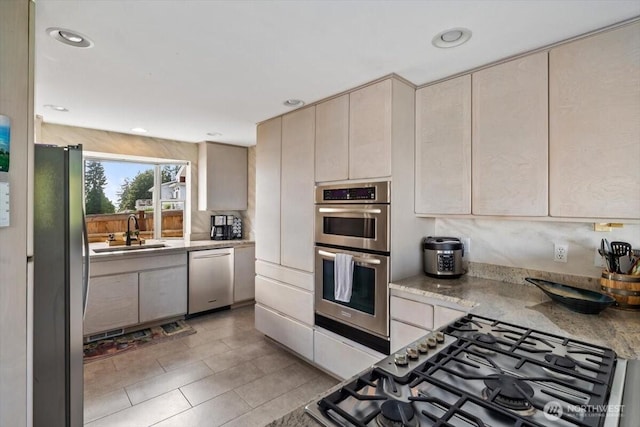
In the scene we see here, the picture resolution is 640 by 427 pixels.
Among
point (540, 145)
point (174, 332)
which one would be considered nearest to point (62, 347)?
point (174, 332)

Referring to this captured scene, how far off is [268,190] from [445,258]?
1854mm

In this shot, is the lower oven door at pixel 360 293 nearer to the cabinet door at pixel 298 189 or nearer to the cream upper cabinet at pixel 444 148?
the cabinet door at pixel 298 189

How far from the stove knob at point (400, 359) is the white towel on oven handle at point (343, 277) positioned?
1.26m

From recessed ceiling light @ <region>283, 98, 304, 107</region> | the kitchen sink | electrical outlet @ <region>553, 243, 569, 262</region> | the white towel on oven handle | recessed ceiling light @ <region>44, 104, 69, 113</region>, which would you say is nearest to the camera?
electrical outlet @ <region>553, 243, 569, 262</region>

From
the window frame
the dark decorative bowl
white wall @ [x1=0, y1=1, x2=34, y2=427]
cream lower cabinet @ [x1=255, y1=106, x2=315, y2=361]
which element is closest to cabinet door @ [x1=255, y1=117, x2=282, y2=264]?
cream lower cabinet @ [x1=255, y1=106, x2=315, y2=361]

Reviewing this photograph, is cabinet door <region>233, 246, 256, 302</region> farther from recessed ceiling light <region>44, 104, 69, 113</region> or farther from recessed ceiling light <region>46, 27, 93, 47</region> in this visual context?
recessed ceiling light <region>46, 27, 93, 47</region>

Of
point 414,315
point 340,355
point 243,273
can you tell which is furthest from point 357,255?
point 243,273

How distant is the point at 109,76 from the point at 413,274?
8.62 feet

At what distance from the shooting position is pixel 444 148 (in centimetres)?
213

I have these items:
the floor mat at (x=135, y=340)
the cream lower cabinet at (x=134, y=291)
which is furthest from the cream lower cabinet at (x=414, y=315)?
the cream lower cabinet at (x=134, y=291)

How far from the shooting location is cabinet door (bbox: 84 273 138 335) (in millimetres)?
3180

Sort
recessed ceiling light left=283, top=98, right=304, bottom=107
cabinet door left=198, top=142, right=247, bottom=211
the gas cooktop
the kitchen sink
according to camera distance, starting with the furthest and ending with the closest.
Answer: cabinet door left=198, top=142, right=247, bottom=211
the kitchen sink
recessed ceiling light left=283, top=98, right=304, bottom=107
the gas cooktop

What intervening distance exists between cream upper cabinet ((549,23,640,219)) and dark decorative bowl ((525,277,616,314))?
0.42 metres

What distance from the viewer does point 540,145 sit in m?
1.73
